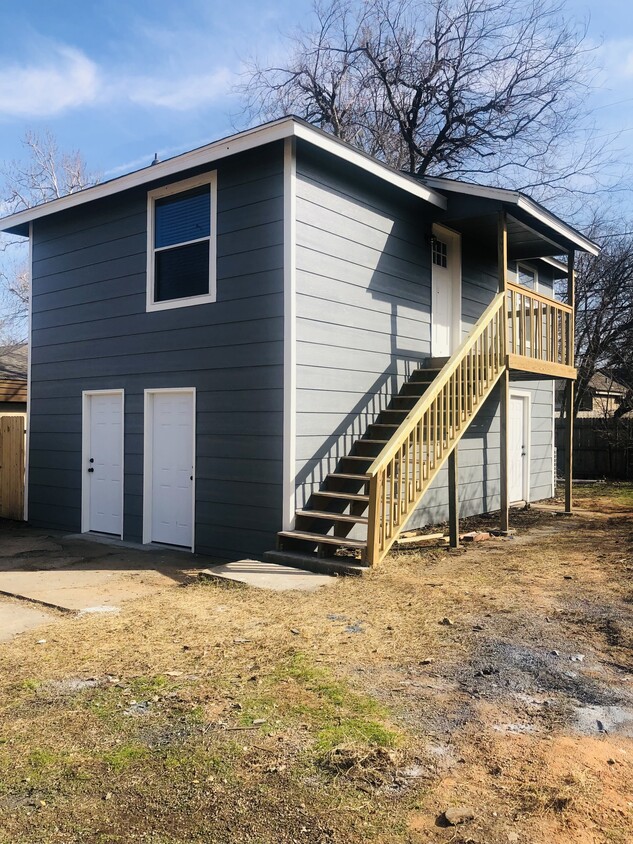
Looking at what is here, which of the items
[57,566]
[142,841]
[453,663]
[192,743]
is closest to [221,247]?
[57,566]

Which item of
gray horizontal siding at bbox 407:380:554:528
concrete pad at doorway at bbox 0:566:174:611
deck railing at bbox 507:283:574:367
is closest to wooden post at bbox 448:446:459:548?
gray horizontal siding at bbox 407:380:554:528

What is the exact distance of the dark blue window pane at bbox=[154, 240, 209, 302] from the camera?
827 cm

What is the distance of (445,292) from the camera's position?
10375 millimetres

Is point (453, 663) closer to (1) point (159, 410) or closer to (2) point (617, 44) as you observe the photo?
(1) point (159, 410)

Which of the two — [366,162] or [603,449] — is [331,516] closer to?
[366,162]

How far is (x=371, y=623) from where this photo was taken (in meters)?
5.13

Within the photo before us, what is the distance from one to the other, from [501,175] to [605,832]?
19.3m

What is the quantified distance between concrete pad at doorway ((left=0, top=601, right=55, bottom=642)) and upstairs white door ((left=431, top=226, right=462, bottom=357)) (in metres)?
6.58

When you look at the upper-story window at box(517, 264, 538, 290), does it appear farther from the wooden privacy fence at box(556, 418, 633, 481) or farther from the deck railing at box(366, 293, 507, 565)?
the wooden privacy fence at box(556, 418, 633, 481)

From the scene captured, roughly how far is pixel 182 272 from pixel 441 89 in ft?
44.7

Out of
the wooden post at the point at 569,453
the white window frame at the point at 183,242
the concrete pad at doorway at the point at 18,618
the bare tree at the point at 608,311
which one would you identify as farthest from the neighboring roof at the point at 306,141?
the bare tree at the point at 608,311

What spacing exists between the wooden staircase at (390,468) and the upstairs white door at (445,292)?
1213 millimetres

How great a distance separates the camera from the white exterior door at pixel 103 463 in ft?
30.2

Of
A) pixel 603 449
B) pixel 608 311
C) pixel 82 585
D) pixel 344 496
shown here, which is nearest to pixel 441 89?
pixel 608 311
